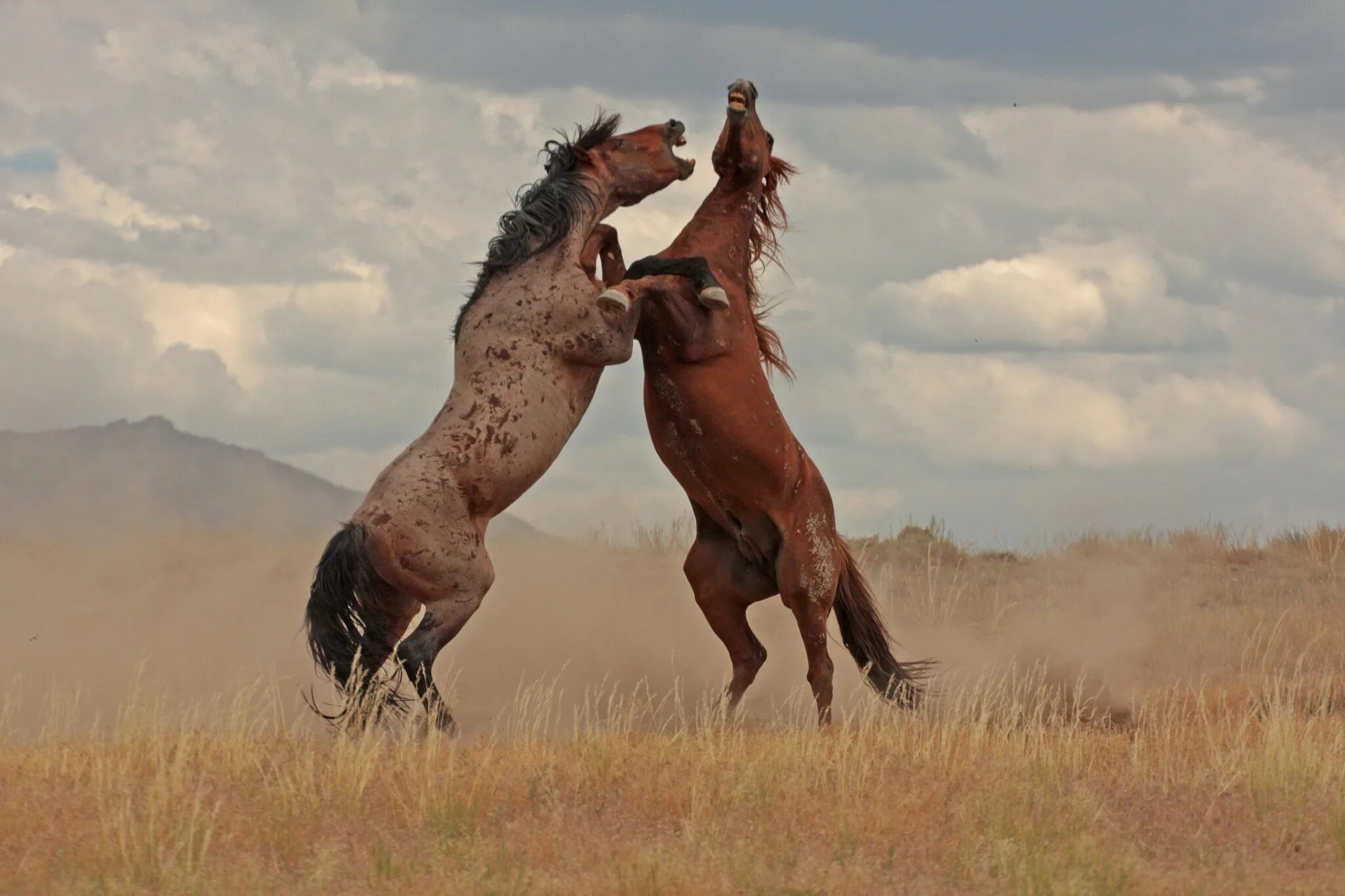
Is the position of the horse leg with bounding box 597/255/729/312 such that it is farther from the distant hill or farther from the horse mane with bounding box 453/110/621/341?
the distant hill

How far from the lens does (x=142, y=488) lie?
19203mm

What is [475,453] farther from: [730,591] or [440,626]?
[730,591]

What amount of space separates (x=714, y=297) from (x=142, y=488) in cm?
1284

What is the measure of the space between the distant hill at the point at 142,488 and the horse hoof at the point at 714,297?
25.5ft

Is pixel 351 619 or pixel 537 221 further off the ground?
pixel 537 221

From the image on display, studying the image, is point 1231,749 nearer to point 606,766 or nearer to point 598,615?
point 606,766

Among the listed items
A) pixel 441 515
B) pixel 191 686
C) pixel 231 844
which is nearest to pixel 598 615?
pixel 191 686

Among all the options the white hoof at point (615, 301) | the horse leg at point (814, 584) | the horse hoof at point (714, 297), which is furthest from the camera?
the horse leg at point (814, 584)

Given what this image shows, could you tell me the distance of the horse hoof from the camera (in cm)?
847

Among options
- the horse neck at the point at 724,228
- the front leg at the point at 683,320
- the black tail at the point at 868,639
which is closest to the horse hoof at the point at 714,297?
the front leg at the point at 683,320

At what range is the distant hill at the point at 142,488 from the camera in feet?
55.8

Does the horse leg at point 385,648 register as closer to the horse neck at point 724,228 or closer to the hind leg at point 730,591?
the hind leg at point 730,591

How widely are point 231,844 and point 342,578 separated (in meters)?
2.41

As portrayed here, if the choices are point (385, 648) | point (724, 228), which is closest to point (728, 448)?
point (724, 228)
